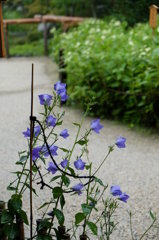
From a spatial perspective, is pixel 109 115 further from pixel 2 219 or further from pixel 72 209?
pixel 2 219

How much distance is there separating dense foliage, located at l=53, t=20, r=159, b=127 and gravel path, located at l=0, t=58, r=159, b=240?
0.56 ft

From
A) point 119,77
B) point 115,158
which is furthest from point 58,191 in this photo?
point 119,77

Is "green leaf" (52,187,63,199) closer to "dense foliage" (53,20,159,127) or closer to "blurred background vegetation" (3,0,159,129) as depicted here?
"blurred background vegetation" (3,0,159,129)

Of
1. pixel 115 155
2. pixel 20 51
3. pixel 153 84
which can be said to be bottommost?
pixel 20 51

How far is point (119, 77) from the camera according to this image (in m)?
3.84

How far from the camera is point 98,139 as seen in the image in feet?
12.0

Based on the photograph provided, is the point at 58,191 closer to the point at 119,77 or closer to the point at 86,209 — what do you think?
the point at 86,209

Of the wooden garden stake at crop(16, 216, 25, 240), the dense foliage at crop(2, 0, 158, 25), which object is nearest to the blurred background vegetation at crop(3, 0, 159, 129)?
the dense foliage at crop(2, 0, 158, 25)

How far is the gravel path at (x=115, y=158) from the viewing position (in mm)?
2461

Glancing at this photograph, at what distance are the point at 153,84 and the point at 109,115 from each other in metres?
0.64

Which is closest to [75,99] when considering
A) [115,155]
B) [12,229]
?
[115,155]

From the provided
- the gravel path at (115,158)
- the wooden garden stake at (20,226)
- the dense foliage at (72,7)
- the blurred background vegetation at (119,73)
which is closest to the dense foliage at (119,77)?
the blurred background vegetation at (119,73)

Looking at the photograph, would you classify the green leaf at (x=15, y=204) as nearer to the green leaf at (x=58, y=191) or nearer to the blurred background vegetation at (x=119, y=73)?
the green leaf at (x=58, y=191)

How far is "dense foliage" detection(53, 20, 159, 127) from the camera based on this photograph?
12.4ft
